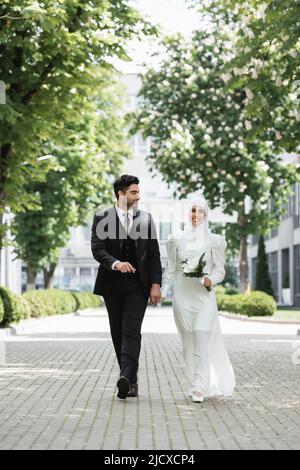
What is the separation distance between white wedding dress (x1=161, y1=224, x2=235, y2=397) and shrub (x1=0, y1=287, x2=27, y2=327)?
681 inches

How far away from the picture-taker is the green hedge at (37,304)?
28.6 meters

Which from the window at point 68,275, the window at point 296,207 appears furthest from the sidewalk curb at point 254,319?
the window at point 68,275

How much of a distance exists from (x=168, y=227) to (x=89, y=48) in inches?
2552

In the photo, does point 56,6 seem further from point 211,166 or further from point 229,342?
point 211,166

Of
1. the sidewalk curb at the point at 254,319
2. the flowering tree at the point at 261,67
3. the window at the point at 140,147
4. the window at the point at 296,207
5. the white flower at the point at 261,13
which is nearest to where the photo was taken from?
the flowering tree at the point at 261,67

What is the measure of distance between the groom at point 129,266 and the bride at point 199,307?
0.98 ft

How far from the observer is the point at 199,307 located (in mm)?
11172

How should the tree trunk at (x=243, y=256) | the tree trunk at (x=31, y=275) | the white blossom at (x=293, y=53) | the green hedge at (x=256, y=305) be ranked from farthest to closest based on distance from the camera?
the tree trunk at (x=31, y=275) < the tree trunk at (x=243, y=256) < the green hedge at (x=256, y=305) < the white blossom at (x=293, y=53)

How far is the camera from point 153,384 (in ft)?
42.6

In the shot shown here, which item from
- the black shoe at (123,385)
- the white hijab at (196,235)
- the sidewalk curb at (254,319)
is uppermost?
the white hijab at (196,235)

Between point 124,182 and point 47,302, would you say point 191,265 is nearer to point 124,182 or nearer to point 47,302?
point 124,182

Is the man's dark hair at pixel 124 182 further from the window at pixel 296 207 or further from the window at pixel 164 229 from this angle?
the window at pixel 164 229

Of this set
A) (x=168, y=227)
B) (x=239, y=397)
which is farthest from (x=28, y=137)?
(x=168, y=227)

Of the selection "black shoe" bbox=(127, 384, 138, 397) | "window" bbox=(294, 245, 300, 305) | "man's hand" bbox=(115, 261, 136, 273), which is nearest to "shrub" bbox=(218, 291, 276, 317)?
"window" bbox=(294, 245, 300, 305)
